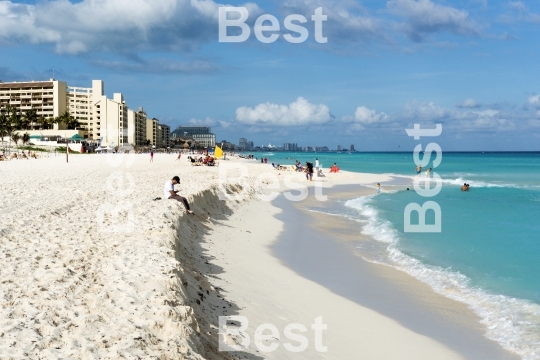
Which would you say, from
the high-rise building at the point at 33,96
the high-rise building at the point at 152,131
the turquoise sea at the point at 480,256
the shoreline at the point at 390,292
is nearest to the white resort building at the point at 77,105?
the high-rise building at the point at 33,96

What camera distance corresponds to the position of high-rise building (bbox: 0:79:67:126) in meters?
126

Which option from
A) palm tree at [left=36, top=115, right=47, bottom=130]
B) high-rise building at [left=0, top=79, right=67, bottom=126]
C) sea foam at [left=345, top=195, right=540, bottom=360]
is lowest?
sea foam at [left=345, top=195, right=540, bottom=360]

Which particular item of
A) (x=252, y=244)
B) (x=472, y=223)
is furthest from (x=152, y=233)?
(x=472, y=223)

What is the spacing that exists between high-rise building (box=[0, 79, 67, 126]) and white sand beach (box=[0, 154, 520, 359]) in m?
125

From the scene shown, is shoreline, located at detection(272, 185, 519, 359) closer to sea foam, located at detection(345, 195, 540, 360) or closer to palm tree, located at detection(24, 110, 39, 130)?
sea foam, located at detection(345, 195, 540, 360)

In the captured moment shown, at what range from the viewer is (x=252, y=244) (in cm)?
1327

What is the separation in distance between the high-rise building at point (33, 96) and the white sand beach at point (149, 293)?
125 metres

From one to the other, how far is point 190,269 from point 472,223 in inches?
613

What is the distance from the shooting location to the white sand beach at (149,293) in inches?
191

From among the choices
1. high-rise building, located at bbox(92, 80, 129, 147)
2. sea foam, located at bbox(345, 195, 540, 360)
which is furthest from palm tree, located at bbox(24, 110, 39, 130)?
sea foam, located at bbox(345, 195, 540, 360)

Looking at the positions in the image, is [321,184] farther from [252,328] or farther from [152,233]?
[252,328]

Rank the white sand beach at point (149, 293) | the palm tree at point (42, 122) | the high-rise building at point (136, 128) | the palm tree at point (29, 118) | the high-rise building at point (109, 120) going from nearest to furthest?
the white sand beach at point (149, 293) < the palm tree at point (29, 118) < the palm tree at point (42, 122) < the high-rise building at point (109, 120) < the high-rise building at point (136, 128)

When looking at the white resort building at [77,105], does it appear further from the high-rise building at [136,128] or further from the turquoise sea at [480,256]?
the turquoise sea at [480,256]

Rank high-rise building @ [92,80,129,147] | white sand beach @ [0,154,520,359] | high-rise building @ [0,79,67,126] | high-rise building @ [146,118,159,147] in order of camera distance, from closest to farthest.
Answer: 1. white sand beach @ [0,154,520,359]
2. high-rise building @ [92,80,129,147]
3. high-rise building @ [0,79,67,126]
4. high-rise building @ [146,118,159,147]
